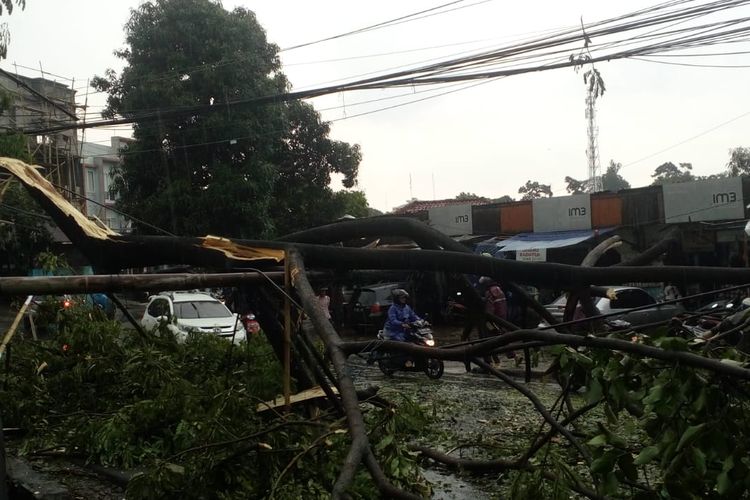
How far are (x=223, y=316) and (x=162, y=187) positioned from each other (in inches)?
203

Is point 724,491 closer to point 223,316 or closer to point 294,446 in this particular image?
point 294,446

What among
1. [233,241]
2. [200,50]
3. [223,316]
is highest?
[200,50]

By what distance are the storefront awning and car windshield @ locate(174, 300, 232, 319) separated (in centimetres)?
883

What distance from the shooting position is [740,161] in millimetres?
26984

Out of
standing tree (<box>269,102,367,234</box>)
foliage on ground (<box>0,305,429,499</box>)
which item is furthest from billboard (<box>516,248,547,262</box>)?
foliage on ground (<box>0,305,429,499</box>)

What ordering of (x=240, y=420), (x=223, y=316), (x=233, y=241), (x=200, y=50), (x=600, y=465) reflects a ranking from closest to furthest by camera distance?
1. (x=600, y=465)
2. (x=240, y=420)
3. (x=233, y=241)
4. (x=223, y=316)
5. (x=200, y=50)

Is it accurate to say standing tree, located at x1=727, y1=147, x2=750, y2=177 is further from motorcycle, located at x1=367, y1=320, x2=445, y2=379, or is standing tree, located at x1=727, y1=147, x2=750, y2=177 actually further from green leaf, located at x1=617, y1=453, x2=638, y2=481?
green leaf, located at x1=617, y1=453, x2=638, y2=481

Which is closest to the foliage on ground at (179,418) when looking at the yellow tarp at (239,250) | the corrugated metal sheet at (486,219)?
the yellow tarp at (239,250)

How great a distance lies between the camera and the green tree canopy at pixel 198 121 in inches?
683

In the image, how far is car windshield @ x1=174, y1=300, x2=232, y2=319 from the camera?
50.4 ft

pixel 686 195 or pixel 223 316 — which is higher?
pixel 686 195

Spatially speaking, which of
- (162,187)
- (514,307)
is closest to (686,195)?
(514,307)

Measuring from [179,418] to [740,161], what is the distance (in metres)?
27.9

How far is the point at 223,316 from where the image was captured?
1545cm
